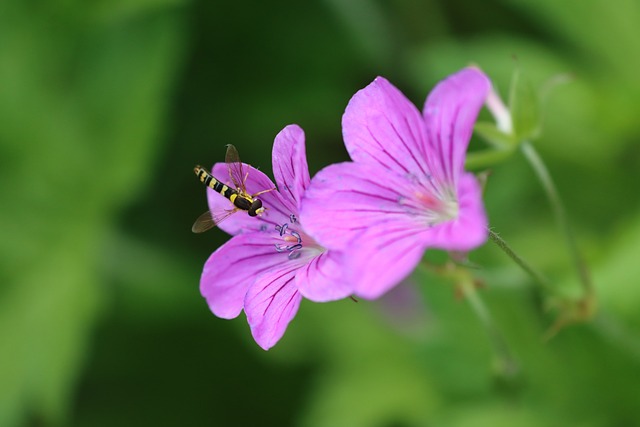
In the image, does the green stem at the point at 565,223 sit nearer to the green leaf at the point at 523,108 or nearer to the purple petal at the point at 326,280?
the green leaf at the point at 523,108

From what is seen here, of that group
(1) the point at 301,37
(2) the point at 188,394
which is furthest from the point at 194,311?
(1) the point at 301,37

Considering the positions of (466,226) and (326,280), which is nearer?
(466,226)

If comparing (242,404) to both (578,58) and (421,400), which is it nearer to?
(421,400)

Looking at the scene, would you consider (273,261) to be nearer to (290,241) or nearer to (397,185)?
(290,241)

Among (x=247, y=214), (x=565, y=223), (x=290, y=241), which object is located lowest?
(x=565, y=223)

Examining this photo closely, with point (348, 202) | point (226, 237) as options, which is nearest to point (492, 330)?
point (348, 202)

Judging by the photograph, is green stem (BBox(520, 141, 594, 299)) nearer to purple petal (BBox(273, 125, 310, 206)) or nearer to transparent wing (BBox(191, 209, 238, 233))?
purple petal (BBox(273, 125, 310, 206))

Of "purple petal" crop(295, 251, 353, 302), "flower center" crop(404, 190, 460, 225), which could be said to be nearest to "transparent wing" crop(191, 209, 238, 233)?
"purple petal" crop(295, 251, 353, 302)
